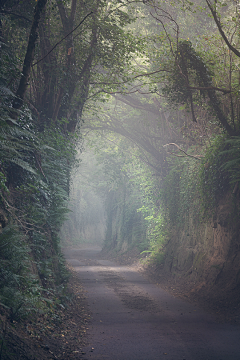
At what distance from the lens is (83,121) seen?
11953mm

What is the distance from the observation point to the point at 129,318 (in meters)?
6.82

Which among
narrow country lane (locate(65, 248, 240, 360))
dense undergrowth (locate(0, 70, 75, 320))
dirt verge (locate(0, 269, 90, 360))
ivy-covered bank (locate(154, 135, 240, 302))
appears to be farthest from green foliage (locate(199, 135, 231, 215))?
dirt verge (locate(0, 269, 90, 360))

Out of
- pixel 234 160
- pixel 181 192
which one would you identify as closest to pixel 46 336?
pixel 234 160

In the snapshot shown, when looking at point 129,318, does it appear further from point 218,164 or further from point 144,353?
point 218,164

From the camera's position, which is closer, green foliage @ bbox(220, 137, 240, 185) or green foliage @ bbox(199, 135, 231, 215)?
green foliage @ bbox(220, 137, 240, 185)

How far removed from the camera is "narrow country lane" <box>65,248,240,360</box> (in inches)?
184

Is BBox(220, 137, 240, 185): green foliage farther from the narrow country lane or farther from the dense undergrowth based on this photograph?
the dense undergrowth

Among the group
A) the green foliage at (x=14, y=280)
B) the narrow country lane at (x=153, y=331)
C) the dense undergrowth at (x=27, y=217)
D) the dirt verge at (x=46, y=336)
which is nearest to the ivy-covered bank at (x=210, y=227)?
the narrow country lane at (x=153, y=331)

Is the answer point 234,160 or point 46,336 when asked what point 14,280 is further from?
point 234,160

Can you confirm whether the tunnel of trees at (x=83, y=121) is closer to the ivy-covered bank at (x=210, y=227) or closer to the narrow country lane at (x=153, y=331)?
the ivy-covered bank at (x=210, y=227)

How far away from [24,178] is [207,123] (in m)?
8.48

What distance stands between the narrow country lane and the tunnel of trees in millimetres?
1304

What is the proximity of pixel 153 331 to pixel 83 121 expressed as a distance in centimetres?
873

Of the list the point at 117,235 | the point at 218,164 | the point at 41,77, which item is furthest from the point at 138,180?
the point at 41,77
